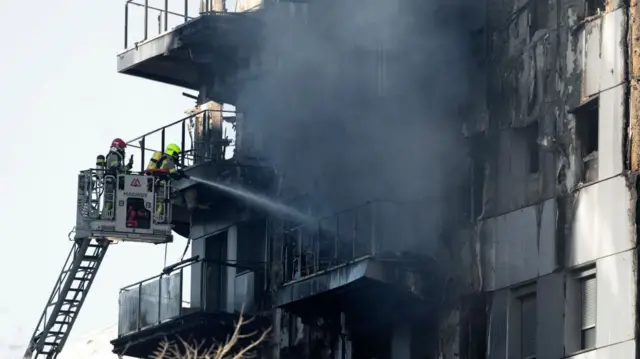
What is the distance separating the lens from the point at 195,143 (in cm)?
4625

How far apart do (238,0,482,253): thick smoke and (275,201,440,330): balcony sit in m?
0.40

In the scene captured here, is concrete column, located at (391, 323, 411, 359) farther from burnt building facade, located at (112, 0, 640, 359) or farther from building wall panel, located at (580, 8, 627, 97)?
building wall panel, located at (580, 8, 627, 97)

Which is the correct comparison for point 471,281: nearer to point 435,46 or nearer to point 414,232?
point 414,232

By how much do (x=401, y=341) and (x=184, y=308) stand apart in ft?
22.5

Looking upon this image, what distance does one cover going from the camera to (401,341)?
39.6 m

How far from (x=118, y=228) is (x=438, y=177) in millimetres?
8813

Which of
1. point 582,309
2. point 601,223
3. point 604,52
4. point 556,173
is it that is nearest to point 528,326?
point 582,309

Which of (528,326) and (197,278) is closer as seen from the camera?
(528,326)

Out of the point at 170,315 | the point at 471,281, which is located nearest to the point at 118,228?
the point at 170,315

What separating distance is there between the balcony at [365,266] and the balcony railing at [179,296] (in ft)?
11.9

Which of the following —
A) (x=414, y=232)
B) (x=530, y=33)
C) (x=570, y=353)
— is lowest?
(x=570, y=353)

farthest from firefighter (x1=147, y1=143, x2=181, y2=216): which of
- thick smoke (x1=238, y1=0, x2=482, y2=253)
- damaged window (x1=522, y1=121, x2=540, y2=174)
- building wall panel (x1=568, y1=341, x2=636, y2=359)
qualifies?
building wall panel (x1=568, y1=341, x2=636, y2=359)

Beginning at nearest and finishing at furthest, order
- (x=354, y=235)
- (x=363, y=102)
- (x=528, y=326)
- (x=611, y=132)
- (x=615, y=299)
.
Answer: (x=615, y=299) → (x=611, y=132) → (x=528, y=326) → (x=354, y=235) → (x=363, y=102)

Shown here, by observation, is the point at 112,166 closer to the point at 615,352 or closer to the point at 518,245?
the point at 518,245
